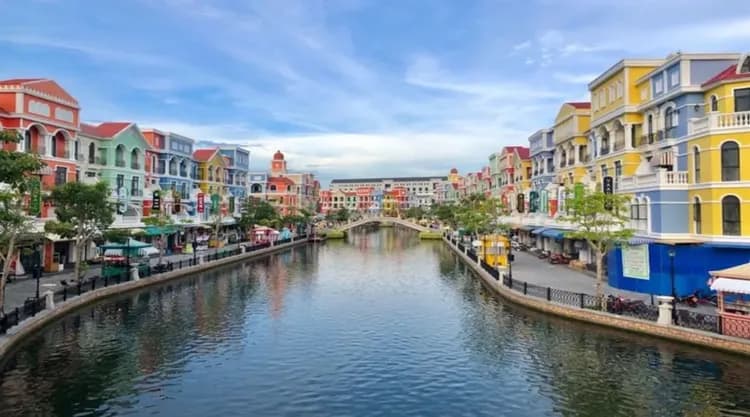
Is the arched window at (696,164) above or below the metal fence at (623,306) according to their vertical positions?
above

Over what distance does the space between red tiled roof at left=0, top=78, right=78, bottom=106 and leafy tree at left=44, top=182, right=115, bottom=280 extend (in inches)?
346

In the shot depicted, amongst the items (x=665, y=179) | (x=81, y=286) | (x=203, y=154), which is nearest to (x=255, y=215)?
(x=203, y=154)

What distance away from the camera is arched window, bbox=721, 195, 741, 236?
2467cm

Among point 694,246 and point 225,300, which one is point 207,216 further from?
point 694,246

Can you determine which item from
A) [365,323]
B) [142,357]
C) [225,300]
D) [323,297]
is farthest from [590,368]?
[225,300]

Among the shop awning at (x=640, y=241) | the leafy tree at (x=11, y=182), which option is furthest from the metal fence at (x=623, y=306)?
the leafy tree at (x=11, y=182)

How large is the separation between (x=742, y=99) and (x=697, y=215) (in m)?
5.64

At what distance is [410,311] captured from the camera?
93.8ft

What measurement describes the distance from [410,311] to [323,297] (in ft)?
21.9

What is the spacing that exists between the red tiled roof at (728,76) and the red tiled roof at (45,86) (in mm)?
39684

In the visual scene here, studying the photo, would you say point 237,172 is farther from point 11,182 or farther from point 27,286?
point 11,182

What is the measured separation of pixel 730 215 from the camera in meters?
24.9

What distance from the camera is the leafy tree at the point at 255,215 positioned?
223 ft

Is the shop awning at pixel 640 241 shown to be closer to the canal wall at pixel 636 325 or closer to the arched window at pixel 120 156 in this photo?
the canal wall at pixel 636 325
